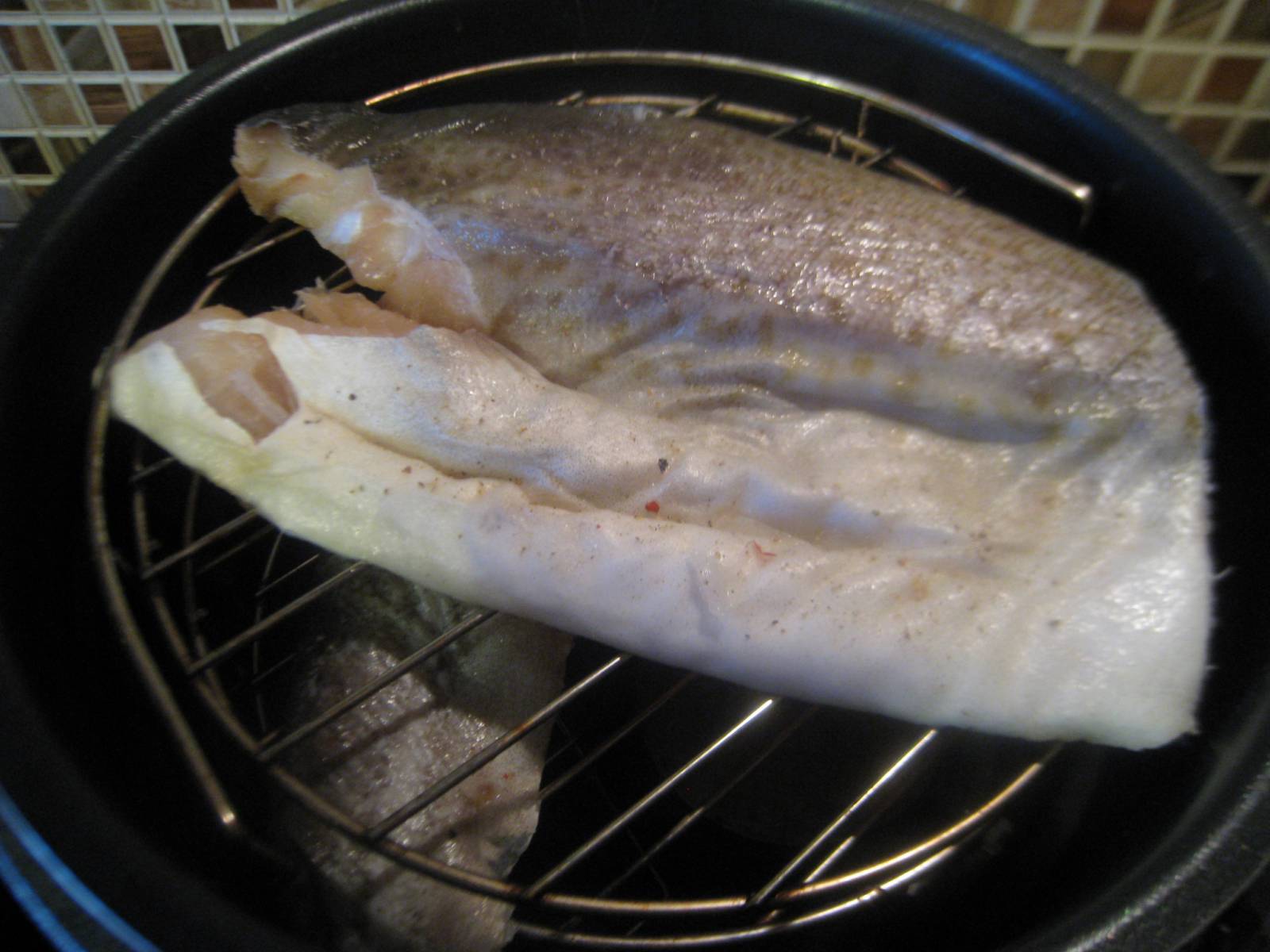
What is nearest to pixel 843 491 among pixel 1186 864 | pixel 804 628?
pixel 804 628

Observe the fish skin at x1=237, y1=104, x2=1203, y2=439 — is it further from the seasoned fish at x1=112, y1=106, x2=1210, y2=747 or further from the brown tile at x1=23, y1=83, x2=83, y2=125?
the brown tile at x1=23, y1=83, x2=83, y2=125

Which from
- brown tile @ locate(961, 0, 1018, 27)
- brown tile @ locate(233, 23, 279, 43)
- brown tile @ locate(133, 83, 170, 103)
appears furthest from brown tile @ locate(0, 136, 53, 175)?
brown tile @ locate(961, 0, 1018, 27)

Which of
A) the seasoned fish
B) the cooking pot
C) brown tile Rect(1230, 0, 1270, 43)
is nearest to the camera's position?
the cooking pot

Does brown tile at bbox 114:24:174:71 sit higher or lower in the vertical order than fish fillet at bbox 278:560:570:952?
higher

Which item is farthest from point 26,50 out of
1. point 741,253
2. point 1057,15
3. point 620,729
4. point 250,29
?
point 1057,15

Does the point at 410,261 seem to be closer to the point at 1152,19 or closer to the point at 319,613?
the point at 319,613

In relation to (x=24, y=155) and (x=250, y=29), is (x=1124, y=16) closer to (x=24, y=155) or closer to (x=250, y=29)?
(x=250, y=29)

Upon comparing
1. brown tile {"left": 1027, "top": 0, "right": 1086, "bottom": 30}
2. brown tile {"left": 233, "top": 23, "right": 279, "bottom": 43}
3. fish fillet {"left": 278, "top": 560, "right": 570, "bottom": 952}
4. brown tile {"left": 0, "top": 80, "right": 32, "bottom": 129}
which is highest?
brown tile {"left": 1027, "top": 0, "right": 1086, "bottom": 30}
